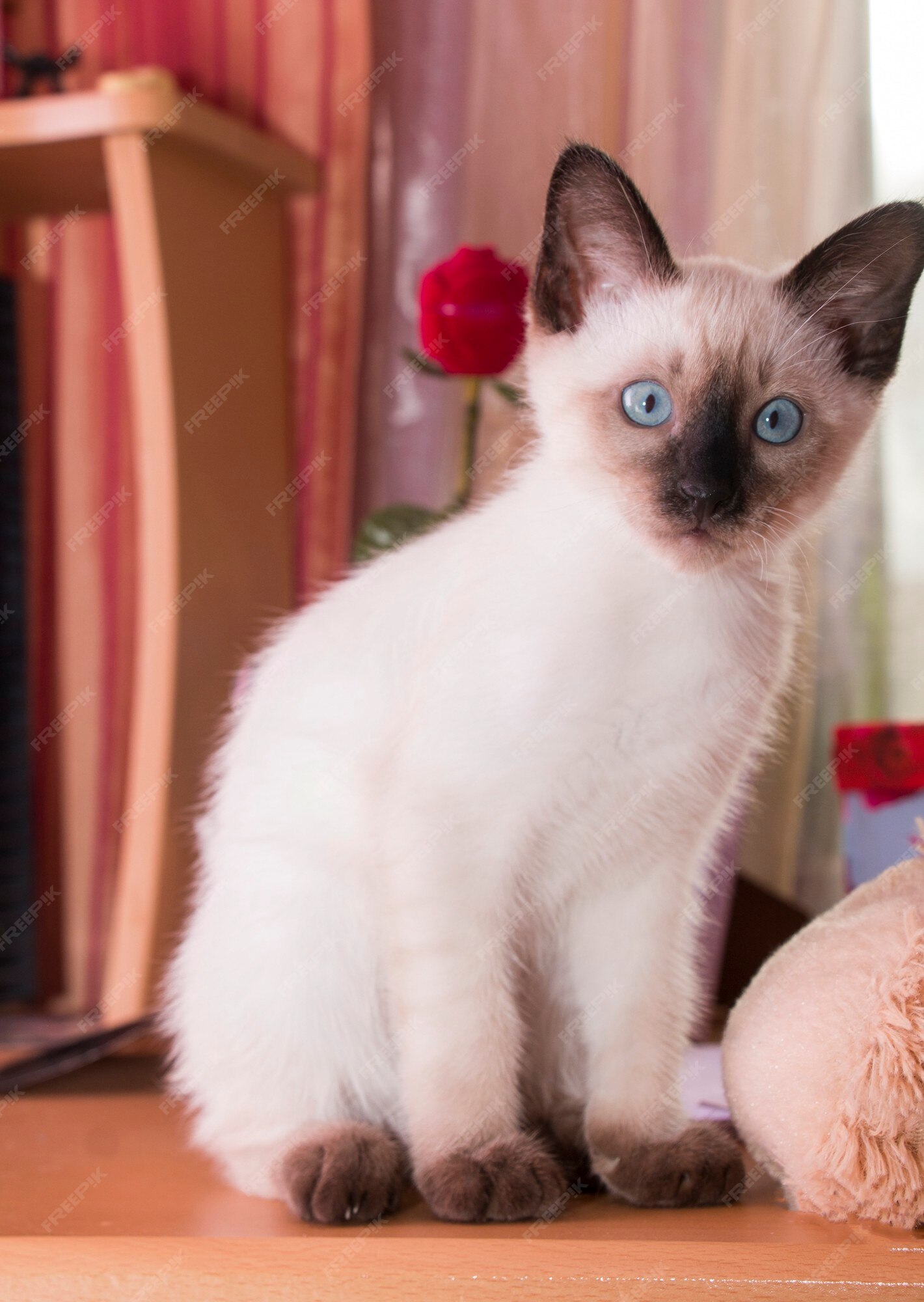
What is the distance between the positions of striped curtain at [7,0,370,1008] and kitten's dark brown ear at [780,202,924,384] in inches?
38.9

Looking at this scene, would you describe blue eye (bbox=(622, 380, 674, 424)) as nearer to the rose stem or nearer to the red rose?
the red rose

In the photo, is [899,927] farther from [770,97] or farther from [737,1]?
[737,1]

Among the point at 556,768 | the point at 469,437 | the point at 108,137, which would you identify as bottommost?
the point at 556,768

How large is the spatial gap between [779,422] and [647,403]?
0.33 feet

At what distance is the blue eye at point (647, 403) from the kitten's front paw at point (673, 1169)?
56 centimetres

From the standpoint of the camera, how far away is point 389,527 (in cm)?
149

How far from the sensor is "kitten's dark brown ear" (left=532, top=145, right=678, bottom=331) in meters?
0.92

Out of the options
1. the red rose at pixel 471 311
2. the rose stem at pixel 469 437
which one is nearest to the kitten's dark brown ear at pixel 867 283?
the red rose at pixel 471 311

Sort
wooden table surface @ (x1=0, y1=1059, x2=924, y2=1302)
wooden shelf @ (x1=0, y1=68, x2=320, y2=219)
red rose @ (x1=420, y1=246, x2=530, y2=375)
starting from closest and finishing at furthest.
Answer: wooden table surface @ (x1=0, y1=1059, x2=924, y2=1302) → red rose @ (x1=420, y1=246, x2=530, y2=375) → wooden shelf @ (x1=0, y1=68, x2=320, y2=219)

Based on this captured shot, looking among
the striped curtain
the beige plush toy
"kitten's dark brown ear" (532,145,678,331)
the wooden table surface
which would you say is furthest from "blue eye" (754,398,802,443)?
the striped curtain

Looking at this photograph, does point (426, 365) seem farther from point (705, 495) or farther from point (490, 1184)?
point (490, 1184)

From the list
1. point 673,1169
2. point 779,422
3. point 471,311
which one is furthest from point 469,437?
point 673,1169

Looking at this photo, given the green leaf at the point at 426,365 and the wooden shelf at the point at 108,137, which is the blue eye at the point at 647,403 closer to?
the green leaf at the point at 426,365

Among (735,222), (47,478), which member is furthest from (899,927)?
(47,478)
